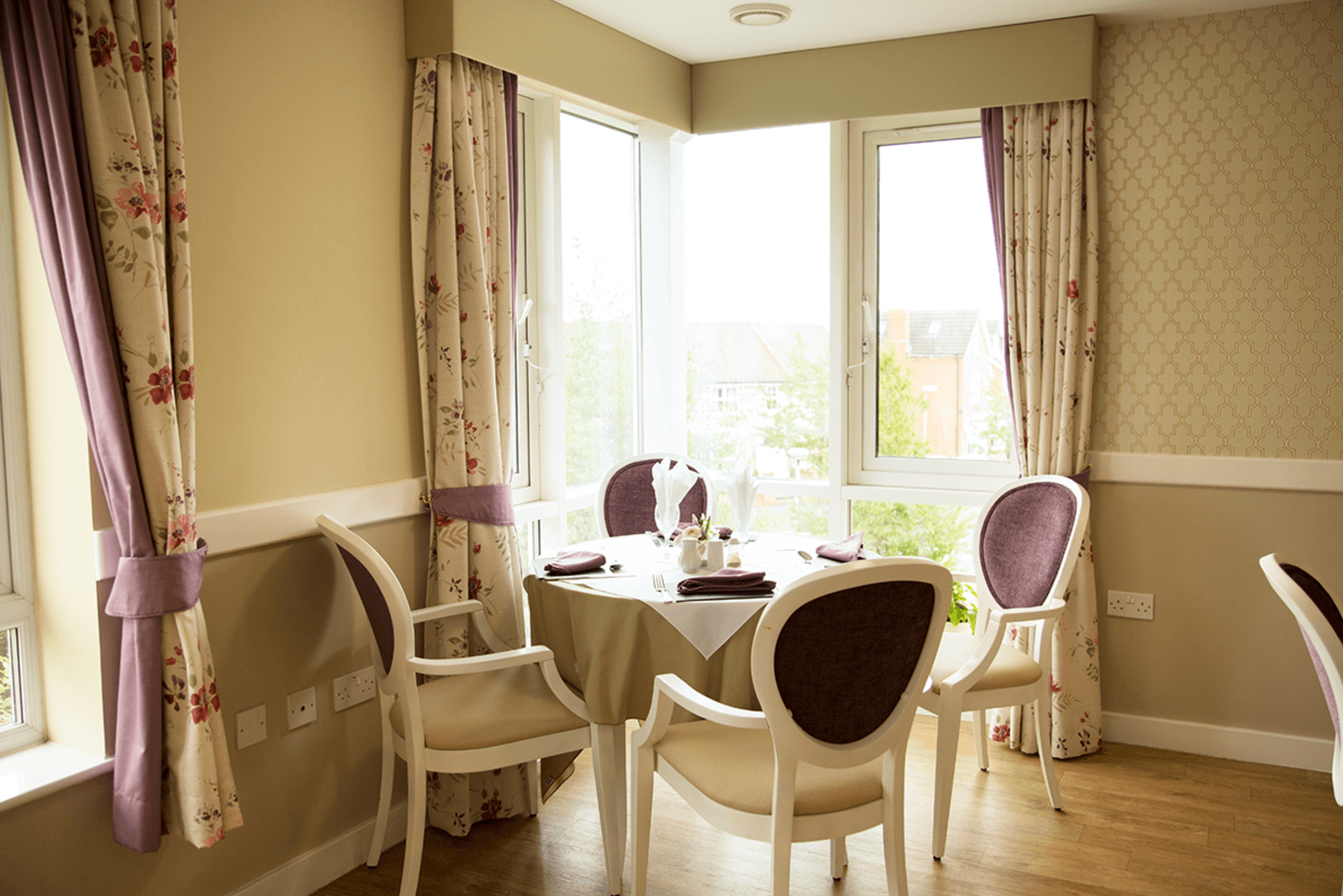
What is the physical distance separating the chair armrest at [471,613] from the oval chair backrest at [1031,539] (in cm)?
164

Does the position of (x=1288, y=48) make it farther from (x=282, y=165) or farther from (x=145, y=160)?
(x=145, y=160)

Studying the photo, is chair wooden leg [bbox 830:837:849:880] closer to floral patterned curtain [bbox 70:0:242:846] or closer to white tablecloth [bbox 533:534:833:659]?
white tablecloth [bbox 533:534:833:659]

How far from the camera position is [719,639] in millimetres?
2574

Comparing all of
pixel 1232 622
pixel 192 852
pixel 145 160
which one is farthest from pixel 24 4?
pixel 1232 622

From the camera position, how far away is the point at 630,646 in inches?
103

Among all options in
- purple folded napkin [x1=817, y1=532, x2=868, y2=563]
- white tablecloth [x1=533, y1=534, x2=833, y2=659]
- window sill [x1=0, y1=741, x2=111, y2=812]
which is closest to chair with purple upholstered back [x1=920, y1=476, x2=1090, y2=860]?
purple folded napkin [x1=817, y1=532, x2=868, y2=563]

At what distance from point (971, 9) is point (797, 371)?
158cm

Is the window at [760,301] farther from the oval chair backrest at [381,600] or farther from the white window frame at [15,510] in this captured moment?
the white window frame at [15,510]

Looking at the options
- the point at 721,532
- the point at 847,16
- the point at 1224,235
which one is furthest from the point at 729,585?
the point at 1224,235

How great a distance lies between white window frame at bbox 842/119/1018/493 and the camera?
4.05 meters

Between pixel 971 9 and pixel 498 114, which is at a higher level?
pixel 971 9

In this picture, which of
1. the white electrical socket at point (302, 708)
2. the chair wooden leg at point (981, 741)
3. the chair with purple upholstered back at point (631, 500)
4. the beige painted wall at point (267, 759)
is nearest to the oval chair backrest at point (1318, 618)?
the chair wooden leg at point (981, 741)

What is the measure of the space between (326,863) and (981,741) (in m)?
2.15

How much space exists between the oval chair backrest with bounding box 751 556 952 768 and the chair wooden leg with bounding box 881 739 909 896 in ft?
0.13
